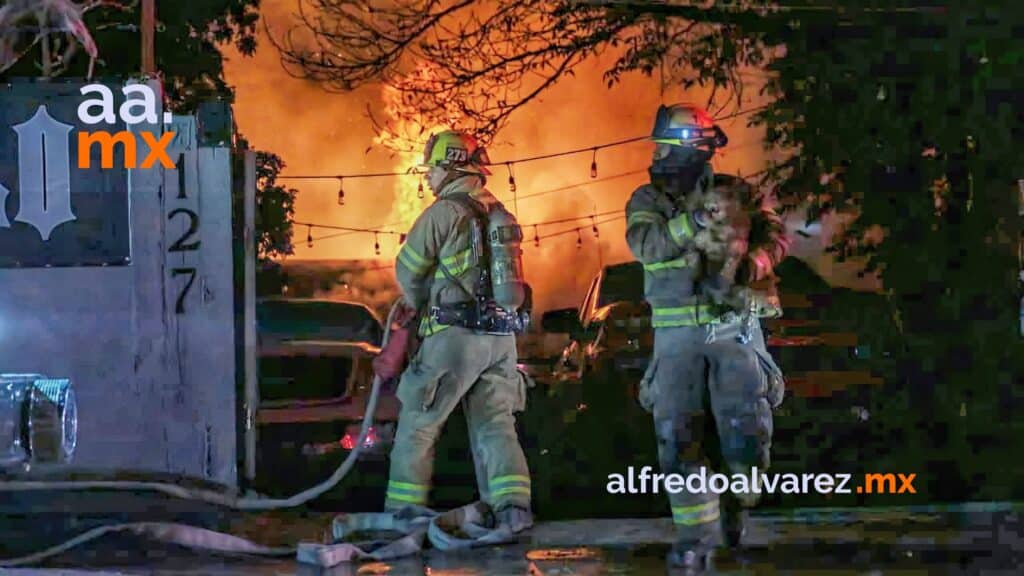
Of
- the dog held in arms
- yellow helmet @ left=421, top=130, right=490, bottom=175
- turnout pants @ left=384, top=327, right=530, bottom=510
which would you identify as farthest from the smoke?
the dog held in arms

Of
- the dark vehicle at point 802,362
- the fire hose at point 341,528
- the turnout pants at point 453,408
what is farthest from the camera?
the dark vehicle at point 802,362

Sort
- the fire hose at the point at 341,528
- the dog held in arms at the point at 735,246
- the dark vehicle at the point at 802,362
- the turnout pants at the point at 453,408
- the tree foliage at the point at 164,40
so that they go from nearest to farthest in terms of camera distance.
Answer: the dog held in arms at the point at 735,246 → the fire hose at the point at 341,528 → the turnout pants at the point at 453,408 → the tree foliage at the point at 164,40 → the dark vehicle at the point at 802,362

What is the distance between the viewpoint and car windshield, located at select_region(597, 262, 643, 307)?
22.0ft

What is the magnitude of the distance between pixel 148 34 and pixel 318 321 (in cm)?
157

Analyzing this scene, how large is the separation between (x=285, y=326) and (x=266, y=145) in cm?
87

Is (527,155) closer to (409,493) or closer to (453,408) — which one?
(453,408)

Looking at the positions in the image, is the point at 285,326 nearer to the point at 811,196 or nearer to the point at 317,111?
the point at 317,111

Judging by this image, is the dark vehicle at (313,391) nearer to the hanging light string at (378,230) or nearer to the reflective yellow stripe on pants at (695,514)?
the hanging light string at (378,230)

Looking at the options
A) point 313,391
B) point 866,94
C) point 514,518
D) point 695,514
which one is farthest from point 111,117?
point 866,94

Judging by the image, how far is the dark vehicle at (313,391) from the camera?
21.9 ft

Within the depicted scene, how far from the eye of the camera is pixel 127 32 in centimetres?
665

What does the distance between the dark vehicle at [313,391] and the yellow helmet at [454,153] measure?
0.80 metres

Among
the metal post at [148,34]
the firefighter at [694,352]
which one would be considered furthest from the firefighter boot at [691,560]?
the metal post at [148,34]

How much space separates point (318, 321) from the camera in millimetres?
6641
